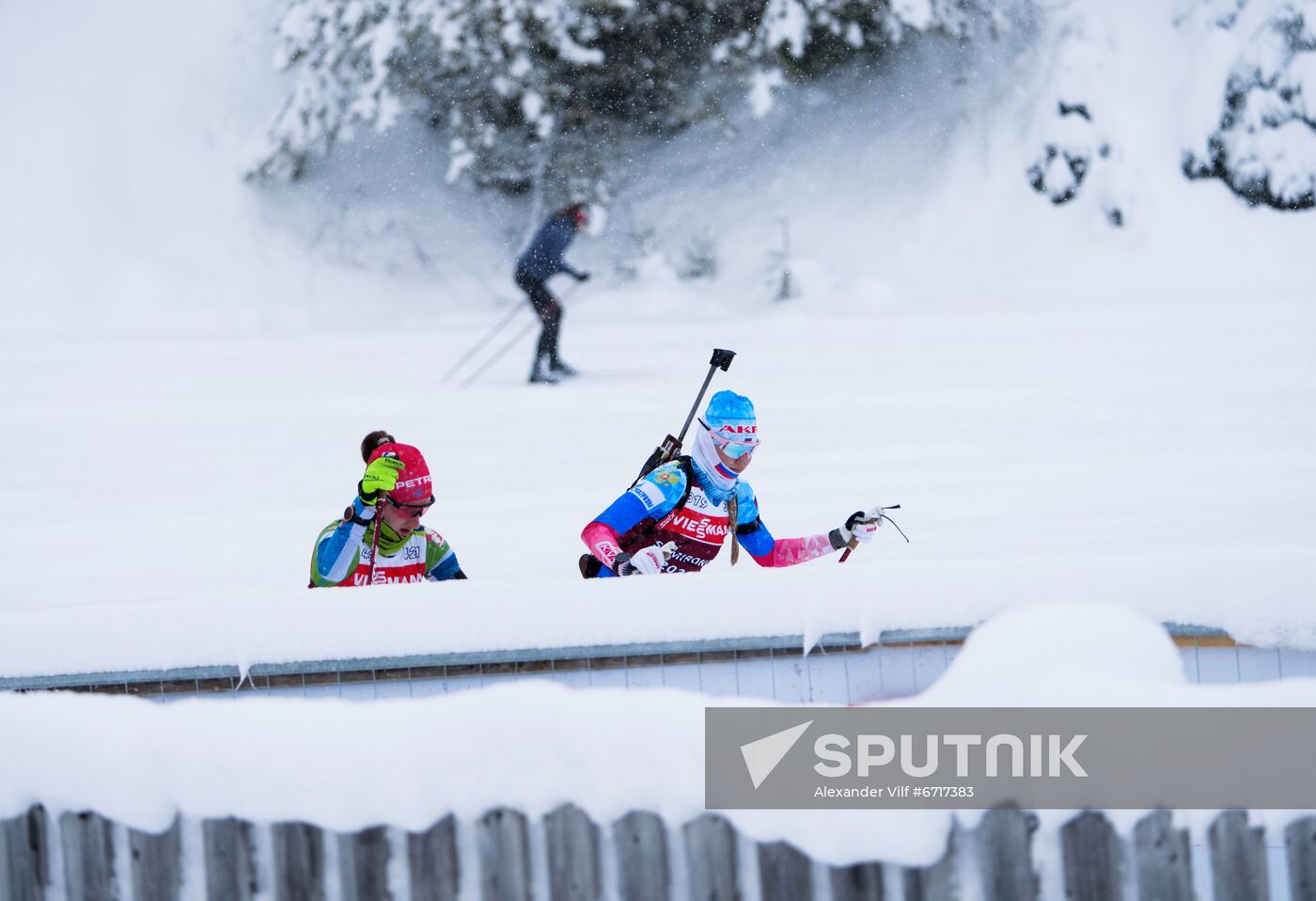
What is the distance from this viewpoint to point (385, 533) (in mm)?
4969

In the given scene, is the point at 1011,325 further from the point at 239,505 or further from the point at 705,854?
the point at 705,854

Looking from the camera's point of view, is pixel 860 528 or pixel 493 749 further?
pixel 860 528

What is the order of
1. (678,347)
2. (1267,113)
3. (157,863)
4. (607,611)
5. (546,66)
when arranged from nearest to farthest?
(157,863) < (607,611) < (678,347) < (1267,113) < (546,66)

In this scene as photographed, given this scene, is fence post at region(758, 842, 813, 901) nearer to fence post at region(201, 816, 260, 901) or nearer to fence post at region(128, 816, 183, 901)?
fence post at region(201, 816, 260, 901)

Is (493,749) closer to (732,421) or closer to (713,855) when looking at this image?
(713,855)

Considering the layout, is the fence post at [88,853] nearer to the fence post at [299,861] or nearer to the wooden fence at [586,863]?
the wooden fence at [586,863]

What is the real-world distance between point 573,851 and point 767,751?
0.39 m

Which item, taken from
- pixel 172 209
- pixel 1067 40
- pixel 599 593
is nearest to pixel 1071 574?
pixel 599 593

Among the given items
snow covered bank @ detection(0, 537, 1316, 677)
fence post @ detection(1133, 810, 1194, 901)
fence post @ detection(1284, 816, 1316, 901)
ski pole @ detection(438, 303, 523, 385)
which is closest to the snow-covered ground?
snow covered bank @ detection(0, 537, 1316, 677)

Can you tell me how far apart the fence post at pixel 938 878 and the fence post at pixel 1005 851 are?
0.04 metres

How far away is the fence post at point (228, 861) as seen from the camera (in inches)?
98.0

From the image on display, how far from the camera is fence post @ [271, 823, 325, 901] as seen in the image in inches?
97.3

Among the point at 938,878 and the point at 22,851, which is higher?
the point at 22,851

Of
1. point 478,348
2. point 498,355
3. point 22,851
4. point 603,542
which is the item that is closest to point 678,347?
point 498,355
